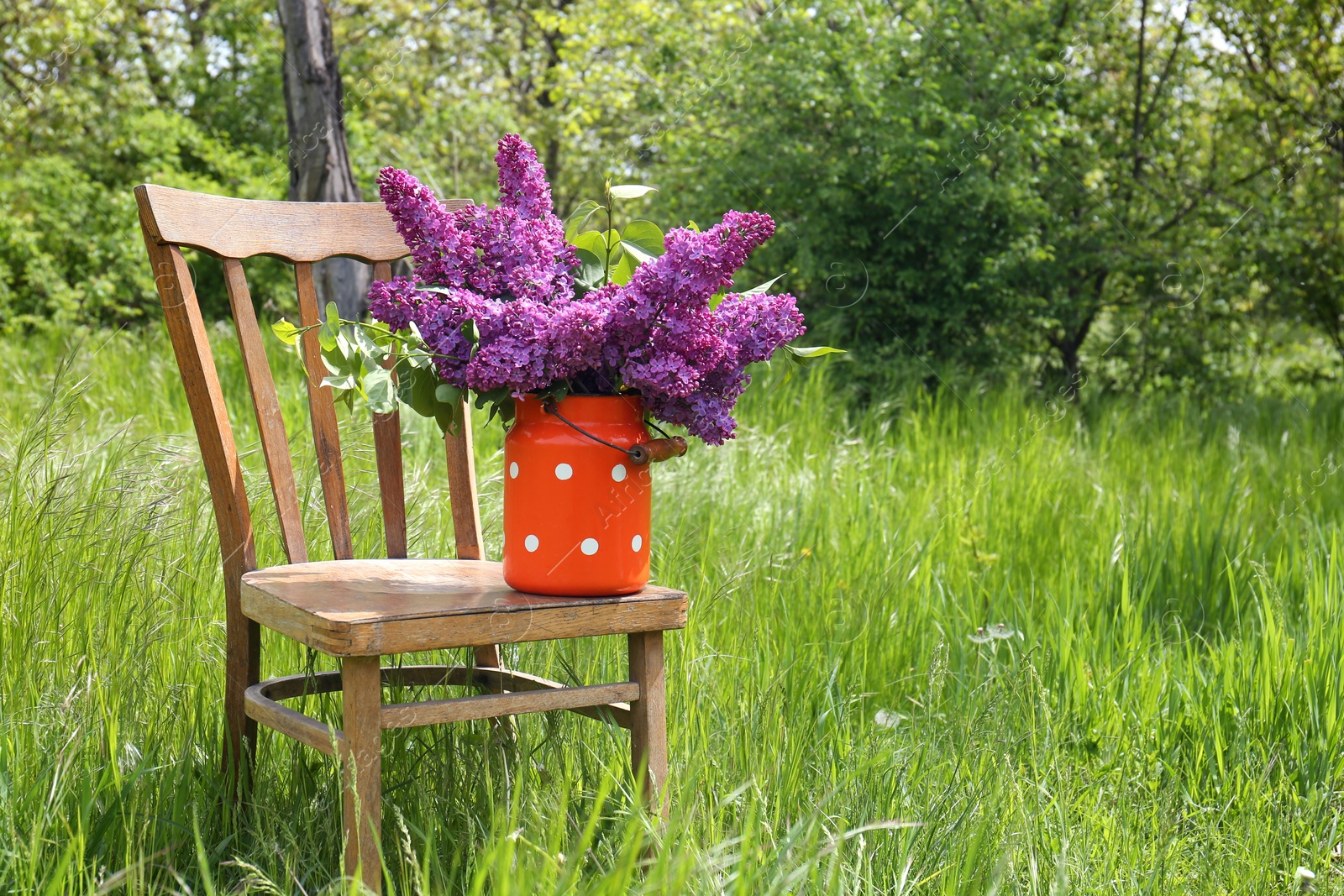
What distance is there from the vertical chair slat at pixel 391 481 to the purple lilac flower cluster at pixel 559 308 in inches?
16.1

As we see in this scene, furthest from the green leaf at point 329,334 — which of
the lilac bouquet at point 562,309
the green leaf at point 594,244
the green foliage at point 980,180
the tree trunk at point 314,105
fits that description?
the green foliage at point 980,180

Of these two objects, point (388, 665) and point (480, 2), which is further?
point (480, 2)

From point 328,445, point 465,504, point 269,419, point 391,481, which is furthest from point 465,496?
point 269,419

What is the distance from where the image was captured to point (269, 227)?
186 cm

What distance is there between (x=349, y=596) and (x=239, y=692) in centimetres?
38

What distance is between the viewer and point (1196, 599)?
2920 mm

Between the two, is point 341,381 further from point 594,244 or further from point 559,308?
point 594,244

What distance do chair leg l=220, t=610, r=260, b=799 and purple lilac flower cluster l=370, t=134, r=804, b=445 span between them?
564 mm

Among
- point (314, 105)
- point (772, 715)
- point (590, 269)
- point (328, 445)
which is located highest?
point (314, 105)

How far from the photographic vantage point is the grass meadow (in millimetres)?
1546

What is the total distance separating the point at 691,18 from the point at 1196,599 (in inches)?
296

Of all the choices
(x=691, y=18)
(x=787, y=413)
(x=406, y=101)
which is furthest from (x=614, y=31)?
(x=787, y=413)

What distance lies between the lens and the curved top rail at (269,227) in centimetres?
169

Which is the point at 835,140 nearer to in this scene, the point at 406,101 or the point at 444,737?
the point at 444,737
